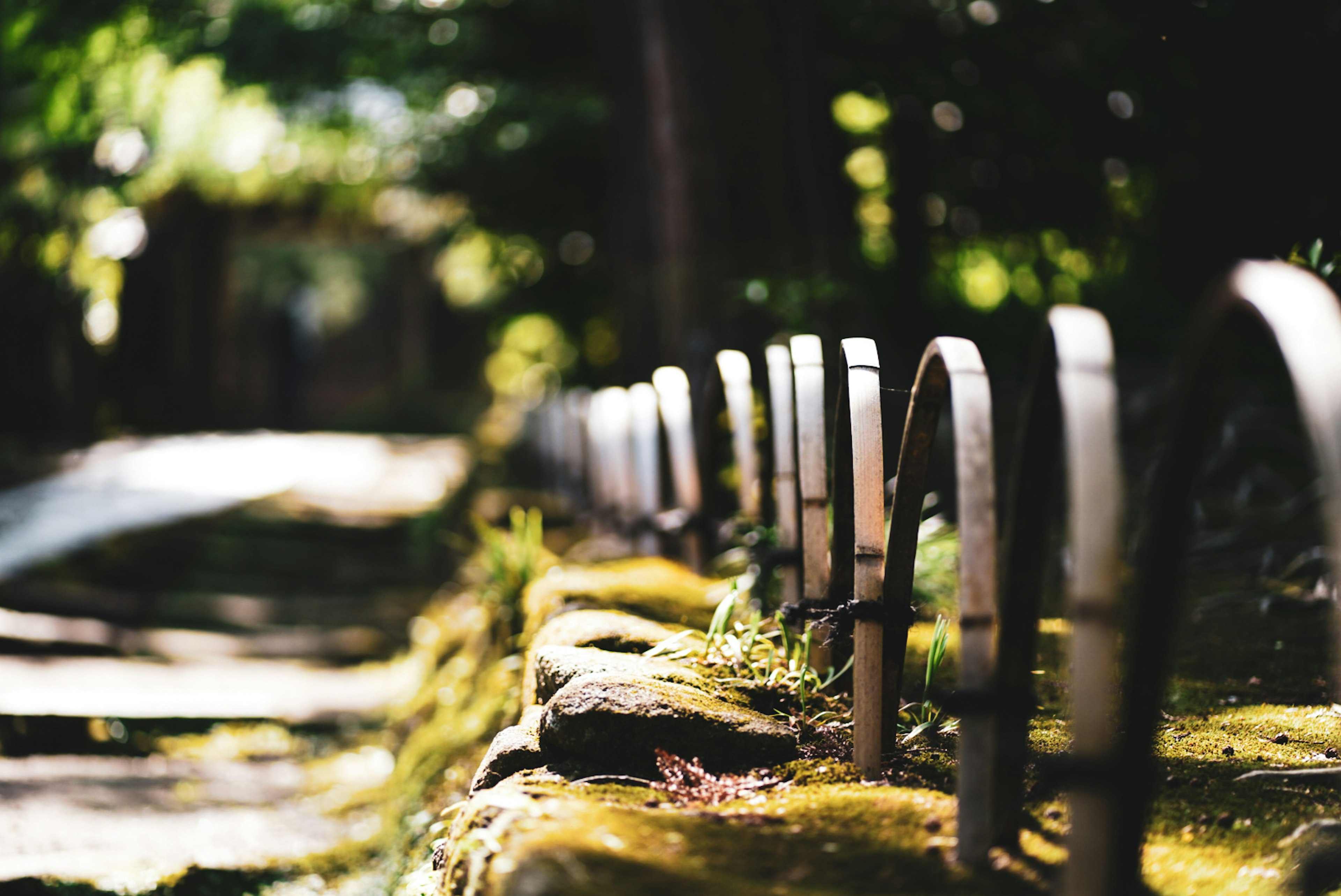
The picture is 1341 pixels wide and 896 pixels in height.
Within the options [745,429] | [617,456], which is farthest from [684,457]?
[617,456]

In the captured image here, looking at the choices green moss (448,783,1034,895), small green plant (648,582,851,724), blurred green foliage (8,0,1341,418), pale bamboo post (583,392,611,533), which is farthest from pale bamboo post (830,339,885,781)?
pale bamboo post (583,392,611,533)

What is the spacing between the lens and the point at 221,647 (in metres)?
5.11

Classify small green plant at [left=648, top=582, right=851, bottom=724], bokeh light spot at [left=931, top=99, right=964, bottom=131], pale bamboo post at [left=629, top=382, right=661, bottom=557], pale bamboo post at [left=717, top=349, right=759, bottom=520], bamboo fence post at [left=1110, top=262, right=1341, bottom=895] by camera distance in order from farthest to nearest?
bokeh light spot at [left=931, top=99, right=964, bottom=131], pale bamboo post at [left=629, top=382, right=661, bottom=557], pale bamboo post at [left=717, top=349, right=759, bottom=520], small green plant at [left=648, top=582, right=851, bottom=724], bamboo fence post at [left=1110, top=262, right=1341, bottom=895]

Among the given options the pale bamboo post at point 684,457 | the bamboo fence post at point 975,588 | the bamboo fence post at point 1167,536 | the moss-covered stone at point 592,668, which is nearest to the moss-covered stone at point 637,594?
the pale bamboo post at point 684,457

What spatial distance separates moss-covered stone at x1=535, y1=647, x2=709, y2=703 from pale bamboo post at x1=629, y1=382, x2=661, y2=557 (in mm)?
1346

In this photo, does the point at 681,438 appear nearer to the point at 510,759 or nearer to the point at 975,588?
the point at 510,759

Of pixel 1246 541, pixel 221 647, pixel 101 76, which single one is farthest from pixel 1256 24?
pixel 101 76

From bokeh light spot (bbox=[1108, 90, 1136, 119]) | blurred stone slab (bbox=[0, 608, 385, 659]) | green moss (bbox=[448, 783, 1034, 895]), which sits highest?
bokeh light spot (bbox=[1108, 90, 1136, 119])

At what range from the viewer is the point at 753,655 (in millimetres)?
2328

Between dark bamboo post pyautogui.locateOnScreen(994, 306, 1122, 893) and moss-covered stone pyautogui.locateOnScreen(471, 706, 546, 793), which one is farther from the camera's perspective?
moss-covered stone pyautogui.locateOnScreen(471, 706, 546, 793)

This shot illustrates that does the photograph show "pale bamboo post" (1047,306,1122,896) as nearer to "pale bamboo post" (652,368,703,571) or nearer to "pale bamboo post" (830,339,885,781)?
"pale bamboo post" (830,339,885,781)

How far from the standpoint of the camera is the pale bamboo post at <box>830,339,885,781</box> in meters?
1.79

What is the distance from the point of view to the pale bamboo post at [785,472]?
2.45 metres

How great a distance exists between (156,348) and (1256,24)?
1352 cm
